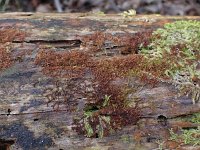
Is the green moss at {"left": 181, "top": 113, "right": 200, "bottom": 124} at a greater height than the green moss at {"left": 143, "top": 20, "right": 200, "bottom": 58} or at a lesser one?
lesser

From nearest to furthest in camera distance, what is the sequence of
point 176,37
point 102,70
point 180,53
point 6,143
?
point 6,143
point 102,70
point 180,53
point 176,37

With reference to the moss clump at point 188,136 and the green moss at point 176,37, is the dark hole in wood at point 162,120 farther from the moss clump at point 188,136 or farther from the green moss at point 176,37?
the green moss at point 176,37

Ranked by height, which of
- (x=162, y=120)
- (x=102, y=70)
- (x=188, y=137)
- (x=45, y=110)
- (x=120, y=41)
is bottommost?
(x=188, y=137)

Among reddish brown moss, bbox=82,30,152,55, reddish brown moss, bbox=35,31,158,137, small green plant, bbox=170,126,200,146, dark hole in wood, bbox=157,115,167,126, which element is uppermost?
reddish brown moss, bbox=82,30,152,55

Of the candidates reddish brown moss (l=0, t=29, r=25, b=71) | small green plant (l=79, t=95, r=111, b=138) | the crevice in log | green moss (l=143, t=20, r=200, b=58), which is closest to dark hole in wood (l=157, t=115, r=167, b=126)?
small green plant (l=79, t=95, r=111, b=138)

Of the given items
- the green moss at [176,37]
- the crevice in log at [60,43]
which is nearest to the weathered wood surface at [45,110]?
the crevice in log at [60,43]

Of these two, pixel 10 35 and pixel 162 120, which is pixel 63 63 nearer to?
pixel 10 35

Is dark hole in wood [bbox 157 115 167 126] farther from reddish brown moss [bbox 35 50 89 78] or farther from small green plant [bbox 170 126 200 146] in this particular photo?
reddish brown moss [bbox 35 50 89 78]

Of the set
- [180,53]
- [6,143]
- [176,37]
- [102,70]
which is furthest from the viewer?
[176,37]

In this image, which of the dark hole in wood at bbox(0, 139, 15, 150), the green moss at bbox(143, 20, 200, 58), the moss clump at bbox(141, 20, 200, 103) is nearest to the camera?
the dark hole in wood at bbox(0, 139, 15, 150)

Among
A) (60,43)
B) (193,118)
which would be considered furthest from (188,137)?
(60,43)

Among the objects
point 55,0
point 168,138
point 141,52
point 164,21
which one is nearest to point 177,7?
point 55,0

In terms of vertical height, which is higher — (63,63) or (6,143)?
(63,63)
